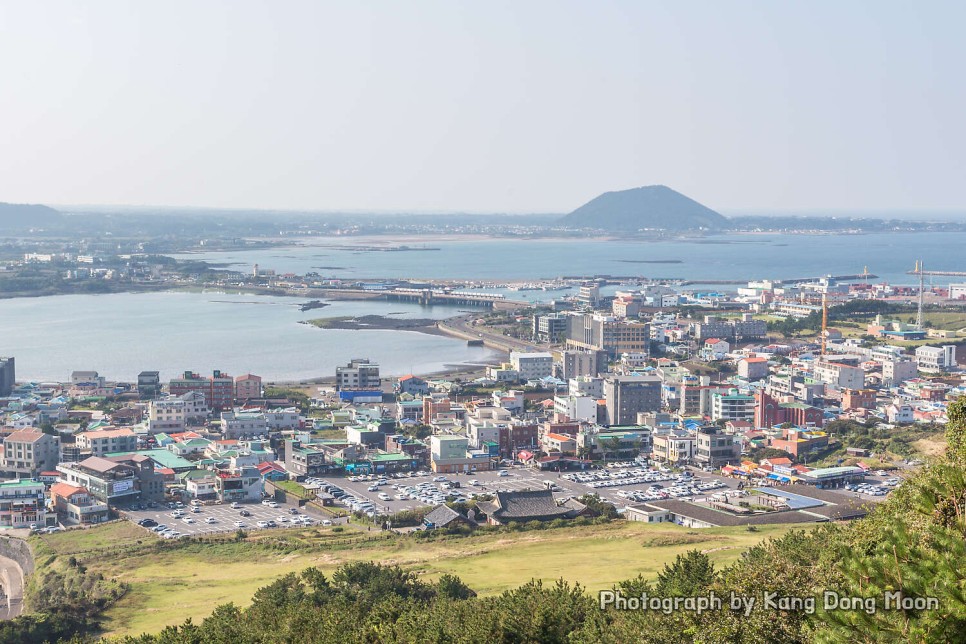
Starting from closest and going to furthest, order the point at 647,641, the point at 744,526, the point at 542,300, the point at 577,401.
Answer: the point at 647,641 < the point at 744,526 < the point at 577,401 < the point at 542,300

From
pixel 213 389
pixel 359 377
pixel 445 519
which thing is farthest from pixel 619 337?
pixel 445 519

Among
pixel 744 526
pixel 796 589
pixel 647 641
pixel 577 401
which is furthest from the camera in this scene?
pixel 577 401

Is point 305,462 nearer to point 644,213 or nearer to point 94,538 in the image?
point 94,538

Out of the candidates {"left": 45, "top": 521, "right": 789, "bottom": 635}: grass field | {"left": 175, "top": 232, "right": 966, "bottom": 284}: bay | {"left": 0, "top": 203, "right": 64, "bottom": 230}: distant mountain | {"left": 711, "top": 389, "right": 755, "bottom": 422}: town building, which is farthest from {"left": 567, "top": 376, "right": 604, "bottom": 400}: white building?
{"left": 0, "top": 203, "right": 64, "bottom": 230}: distant mountain

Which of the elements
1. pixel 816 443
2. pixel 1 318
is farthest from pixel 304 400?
pixel 1 318

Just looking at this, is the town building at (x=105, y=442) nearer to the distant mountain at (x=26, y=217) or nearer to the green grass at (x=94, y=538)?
the green grass at (x=94, y=538)

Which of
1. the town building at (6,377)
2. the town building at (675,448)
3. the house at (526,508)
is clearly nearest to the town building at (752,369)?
the town building at (675,448)

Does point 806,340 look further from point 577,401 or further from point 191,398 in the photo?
point 191,398
